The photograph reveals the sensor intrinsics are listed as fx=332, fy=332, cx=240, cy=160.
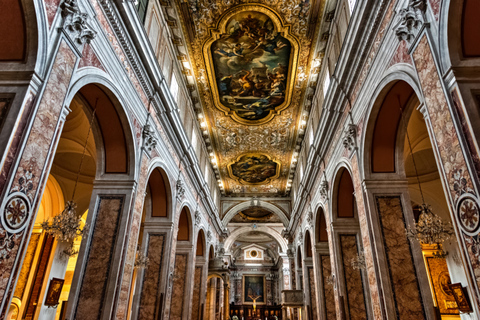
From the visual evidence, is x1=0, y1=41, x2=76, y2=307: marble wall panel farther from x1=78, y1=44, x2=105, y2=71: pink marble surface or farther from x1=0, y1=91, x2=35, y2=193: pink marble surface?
x1=78, y1=44, x2=105, y2=71: pink marble surface

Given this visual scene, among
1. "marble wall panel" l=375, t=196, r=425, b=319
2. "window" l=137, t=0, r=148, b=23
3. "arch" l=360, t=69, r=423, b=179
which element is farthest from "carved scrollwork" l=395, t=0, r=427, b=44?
"window" l=137, t=0, r=148, b=23

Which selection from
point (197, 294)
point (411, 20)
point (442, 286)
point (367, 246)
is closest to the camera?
point (411, 20)

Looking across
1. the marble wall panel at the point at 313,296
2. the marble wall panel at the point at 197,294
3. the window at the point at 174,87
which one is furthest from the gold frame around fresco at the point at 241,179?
the window at the point at 174,87

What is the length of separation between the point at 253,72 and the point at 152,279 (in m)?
7.55

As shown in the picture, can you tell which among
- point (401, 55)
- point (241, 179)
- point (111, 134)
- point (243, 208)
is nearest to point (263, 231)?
point (243, 208)

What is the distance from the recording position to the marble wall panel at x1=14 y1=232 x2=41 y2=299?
1138 cm

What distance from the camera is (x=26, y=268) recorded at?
11773 mm

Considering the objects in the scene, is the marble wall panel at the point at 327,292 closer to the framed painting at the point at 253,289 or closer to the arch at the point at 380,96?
the arch at the point at 380,96

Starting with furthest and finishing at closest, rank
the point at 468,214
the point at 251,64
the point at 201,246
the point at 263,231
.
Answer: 1. the point at 263,231
2. the point at 201,246
3. the point at 251,64
4. the point at 468,214

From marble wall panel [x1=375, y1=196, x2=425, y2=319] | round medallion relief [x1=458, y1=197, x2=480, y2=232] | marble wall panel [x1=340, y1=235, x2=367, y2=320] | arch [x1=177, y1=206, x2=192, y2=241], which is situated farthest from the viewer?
arch [x1=177, y1=206, x2=192, y2=241]

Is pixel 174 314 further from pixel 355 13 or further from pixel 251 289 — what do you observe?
pixel 251 289

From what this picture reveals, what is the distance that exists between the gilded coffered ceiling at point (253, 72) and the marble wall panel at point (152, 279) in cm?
576

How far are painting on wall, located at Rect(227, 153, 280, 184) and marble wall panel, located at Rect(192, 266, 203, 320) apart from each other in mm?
5649

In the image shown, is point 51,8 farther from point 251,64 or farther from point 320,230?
point 320,230
